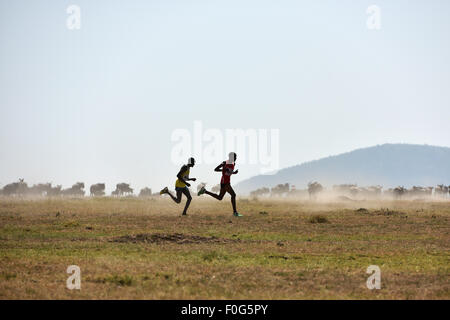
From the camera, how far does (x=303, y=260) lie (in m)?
16.5

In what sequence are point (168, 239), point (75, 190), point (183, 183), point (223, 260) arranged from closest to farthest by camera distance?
point (223, 260) < point (168, 239) < point (183, 183) < point (75, 190)

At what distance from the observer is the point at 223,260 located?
16.0m

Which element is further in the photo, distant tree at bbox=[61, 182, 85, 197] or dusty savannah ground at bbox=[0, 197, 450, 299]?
distant tree at bbox=[61, 182, 85, 197]

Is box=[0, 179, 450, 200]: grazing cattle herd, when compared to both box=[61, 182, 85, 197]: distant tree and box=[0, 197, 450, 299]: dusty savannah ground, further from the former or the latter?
box=[0, 197, 450, 299]: dusty savannah ground

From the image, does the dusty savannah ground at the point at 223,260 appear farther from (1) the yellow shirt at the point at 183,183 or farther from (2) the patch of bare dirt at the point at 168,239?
(1) the yellow shirt at the point at 183,183

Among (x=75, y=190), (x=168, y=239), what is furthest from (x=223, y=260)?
(x=75, y=190)

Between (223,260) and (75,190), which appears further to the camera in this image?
(75,190)

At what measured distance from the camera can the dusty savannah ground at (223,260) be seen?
11.9m

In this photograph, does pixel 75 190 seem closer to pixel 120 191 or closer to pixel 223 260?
pixel 120 191

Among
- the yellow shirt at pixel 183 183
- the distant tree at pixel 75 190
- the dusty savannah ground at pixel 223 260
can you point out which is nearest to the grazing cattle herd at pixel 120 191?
the distant tree at pixel 75 190

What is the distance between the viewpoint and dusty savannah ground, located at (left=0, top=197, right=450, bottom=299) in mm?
11898

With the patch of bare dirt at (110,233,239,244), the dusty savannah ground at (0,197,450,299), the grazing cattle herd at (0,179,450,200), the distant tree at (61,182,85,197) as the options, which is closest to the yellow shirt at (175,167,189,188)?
the dusty savannah ground at (0,197,450,299)

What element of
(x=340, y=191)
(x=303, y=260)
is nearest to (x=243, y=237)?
(x=303, y=260)
